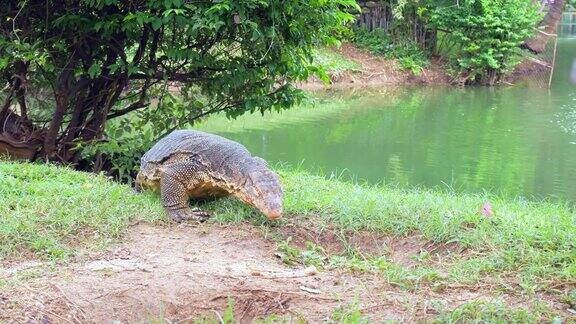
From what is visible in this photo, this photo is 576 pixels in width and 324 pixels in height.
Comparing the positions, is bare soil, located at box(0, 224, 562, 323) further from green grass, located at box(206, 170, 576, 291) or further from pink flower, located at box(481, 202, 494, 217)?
pink flower, located at box(481, 202, 494, 217)

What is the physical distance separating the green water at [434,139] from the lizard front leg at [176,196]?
10.6 feet

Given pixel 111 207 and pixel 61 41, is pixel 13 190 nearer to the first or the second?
pixel 111 207

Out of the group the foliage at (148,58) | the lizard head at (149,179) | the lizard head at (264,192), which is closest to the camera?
the lizard head at (264,192)

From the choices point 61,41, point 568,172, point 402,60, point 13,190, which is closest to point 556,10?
point 402,60

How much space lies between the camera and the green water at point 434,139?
9.72 meters

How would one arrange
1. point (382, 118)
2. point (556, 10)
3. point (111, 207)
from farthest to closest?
point (556, 10) → point (382, 118) → point (111, 207)

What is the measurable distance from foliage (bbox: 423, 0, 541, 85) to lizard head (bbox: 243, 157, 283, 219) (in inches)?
711

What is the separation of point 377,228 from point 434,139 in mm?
9159

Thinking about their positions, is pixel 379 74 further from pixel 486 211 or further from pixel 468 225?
pixel 468 225

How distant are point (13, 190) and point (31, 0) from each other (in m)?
2.45

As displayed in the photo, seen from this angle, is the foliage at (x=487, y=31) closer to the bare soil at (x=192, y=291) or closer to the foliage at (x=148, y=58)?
the foliage at (x=148, y=58)

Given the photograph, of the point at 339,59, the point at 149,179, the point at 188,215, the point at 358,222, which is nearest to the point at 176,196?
the point at 188,215

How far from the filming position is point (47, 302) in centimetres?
301

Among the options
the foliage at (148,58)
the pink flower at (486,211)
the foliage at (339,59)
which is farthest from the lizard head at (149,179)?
the foliage at (339,59)
